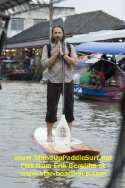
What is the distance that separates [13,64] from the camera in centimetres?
4416

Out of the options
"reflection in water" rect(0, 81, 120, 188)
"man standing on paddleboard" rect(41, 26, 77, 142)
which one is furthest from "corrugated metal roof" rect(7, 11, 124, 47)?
"man standing on paddleboard" rect(41, 26, 77, 142)

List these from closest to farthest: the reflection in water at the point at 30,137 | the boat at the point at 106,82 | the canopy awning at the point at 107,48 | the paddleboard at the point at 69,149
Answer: the reflection in water at the point at 30,137
the paddleboard at the point at 69,149
the boat at the point at 106,82
the canopy awning at the point at 107,48

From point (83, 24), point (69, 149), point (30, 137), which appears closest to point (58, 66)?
point (69, 149)

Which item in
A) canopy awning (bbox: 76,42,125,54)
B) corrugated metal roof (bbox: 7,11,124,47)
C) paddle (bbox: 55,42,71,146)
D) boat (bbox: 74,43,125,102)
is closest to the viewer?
paddle (bbox: 55,42,71,146)

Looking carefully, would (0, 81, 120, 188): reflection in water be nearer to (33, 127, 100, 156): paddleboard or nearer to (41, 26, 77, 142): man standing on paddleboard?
(33, 127, 100, 156): paddleboard

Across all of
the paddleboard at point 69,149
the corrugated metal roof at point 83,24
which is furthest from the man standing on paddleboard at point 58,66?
the corrugated metal roof at point 83,24

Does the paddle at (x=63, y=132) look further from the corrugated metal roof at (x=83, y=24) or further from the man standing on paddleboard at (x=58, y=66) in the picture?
the corrugated metal roof at (x=83, y=24)

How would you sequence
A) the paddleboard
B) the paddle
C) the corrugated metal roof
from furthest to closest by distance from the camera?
the corrugated metal roof, the paddle, the paddleboard

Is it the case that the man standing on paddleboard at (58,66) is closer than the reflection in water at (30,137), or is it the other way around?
the reflection in water at (30,137)

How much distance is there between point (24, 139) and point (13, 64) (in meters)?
36.9

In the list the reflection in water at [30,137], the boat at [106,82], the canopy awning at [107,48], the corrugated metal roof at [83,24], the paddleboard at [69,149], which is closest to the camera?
the reflection in water at [30,137]

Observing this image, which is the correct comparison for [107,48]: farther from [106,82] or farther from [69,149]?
[69,149]

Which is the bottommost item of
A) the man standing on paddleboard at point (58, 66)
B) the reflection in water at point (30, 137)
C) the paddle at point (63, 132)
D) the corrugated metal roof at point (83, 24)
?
the reflection in water at point (30, 137)

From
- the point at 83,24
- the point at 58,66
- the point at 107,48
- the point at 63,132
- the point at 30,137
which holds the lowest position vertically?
the point at 30,137
